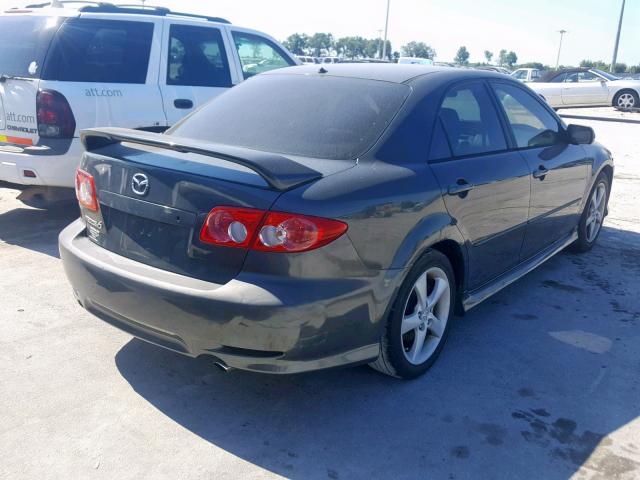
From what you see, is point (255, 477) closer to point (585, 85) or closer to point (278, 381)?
point (278, 381)

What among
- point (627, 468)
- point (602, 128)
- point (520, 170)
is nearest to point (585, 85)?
point (602, 128)

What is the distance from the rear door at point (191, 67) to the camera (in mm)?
6207

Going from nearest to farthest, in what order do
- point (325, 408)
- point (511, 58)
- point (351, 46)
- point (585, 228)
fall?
point (325, 408)
point (585, 228)
point (351, 46)
point (511, 58)

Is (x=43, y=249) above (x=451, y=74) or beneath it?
beneath

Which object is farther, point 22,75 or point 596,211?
point 596,211

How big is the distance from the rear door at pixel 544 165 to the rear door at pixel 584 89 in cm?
1754

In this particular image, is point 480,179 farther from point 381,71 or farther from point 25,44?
point 25,44

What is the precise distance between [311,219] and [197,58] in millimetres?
4450

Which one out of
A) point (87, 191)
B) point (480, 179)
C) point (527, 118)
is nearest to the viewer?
point (87, 191)

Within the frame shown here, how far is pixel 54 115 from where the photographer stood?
5293 mm

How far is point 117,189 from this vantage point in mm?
3072

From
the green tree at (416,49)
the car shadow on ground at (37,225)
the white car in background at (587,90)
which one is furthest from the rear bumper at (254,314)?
the green tree at (416,49)

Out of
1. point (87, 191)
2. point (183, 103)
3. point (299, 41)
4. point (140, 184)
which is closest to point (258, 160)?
point (140, 184)

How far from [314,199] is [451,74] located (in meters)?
1.64
